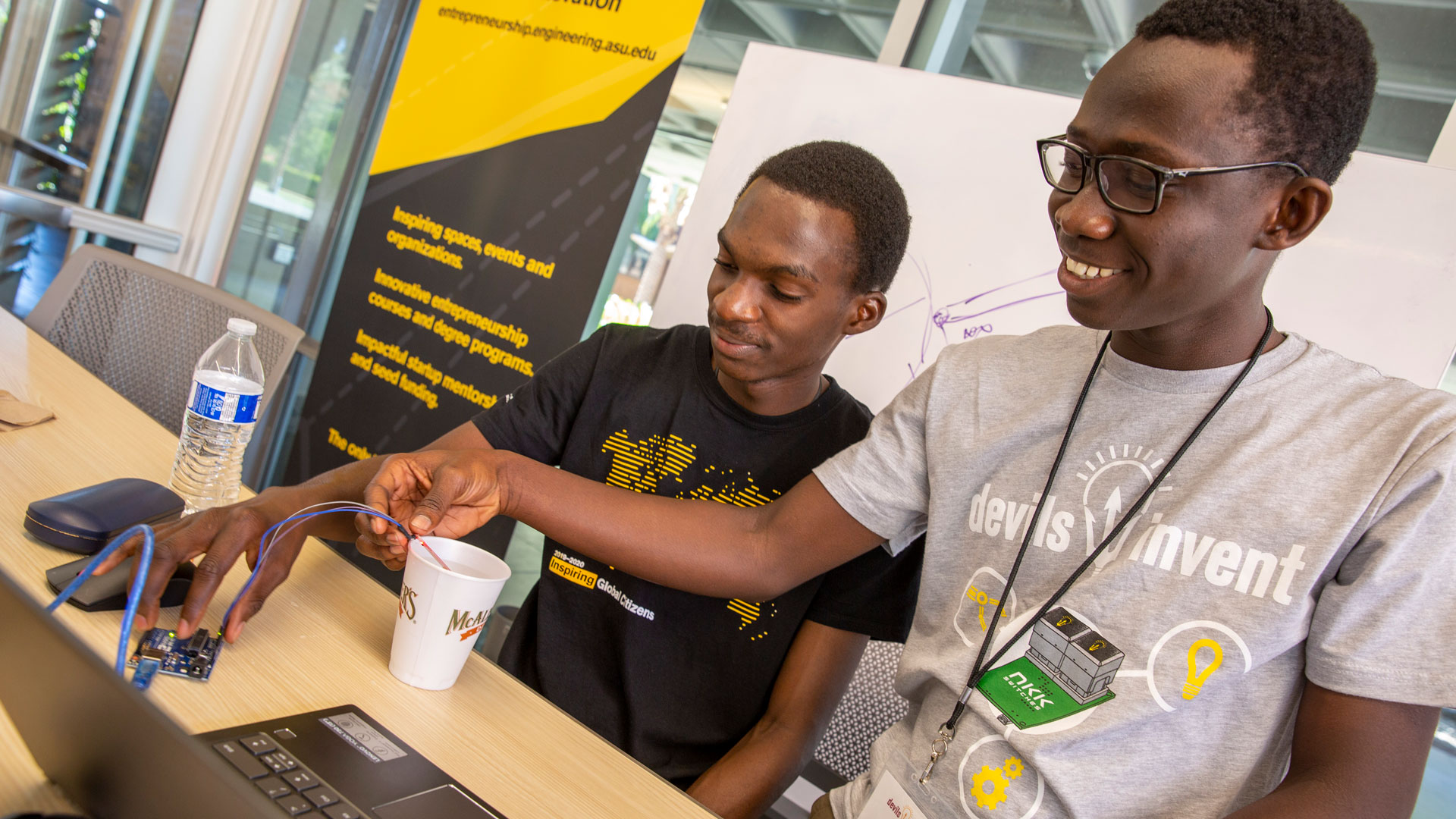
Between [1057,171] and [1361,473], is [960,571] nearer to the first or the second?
[1361,473]

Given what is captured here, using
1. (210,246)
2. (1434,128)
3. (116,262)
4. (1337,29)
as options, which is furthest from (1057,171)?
(210,246)

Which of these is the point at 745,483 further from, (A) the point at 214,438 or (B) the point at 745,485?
(A) the point at 214,438

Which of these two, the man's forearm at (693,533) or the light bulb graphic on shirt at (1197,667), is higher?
the light bulb graphic on shirt at (1197,667)

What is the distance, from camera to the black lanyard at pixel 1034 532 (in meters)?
0.99

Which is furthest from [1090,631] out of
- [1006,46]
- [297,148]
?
[297,148]

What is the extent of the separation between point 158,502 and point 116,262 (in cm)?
123

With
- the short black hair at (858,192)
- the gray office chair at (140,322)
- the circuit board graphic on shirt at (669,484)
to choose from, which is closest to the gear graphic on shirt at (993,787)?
the circuit board graphic on shirt at (669,484)

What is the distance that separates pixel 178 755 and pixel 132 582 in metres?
0.62

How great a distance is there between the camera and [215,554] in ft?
3.08

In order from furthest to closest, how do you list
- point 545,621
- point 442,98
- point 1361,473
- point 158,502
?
point 442,98, point 545,621, point 158,502, point 1361,473

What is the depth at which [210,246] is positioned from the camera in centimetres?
373

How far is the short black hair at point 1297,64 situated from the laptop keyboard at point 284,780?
1.02 meters

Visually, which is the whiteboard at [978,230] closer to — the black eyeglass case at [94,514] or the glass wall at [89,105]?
the black eyeglass case at [94,514]

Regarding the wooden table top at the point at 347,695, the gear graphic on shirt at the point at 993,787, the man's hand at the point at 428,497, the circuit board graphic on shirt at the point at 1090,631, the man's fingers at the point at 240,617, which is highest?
the circuit board graphic on shirt at the point at 1090,631
